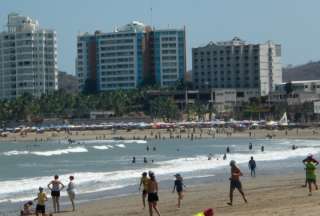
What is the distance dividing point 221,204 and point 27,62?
158 meters

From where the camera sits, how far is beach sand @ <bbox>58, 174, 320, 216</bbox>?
17.9m

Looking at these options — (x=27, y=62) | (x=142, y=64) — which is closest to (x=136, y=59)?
(x=142, y=64)

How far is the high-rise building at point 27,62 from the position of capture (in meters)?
174

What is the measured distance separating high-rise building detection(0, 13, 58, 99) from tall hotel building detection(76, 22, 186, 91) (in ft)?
33.0

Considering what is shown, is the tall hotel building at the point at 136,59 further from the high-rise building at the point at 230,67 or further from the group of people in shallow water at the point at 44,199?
the group of people in shallow water at the point at 44,199

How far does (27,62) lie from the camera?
17562cm

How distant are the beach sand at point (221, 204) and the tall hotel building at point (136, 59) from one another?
452 feet

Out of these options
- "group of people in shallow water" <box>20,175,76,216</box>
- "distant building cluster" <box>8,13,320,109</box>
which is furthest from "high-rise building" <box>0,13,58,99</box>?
"group of people in shallow water" <box>20,175,76,216</box>

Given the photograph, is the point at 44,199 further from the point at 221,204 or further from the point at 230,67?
the point at 230,67

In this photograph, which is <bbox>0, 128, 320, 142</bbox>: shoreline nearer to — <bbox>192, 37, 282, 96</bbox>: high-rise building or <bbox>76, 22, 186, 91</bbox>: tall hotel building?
<bbox>192, 37, 282, 96</bbox>: high-rise building

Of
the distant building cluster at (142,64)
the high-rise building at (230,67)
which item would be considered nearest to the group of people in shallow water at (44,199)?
the distant building cluster at (142,64)

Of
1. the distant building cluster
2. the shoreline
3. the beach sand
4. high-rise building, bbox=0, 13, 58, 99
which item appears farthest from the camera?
high-rise building, bbox=0, 13, 58, 99

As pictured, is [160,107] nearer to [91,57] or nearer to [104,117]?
[104,117]

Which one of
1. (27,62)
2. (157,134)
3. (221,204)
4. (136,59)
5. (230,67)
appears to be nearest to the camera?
(221,204)
